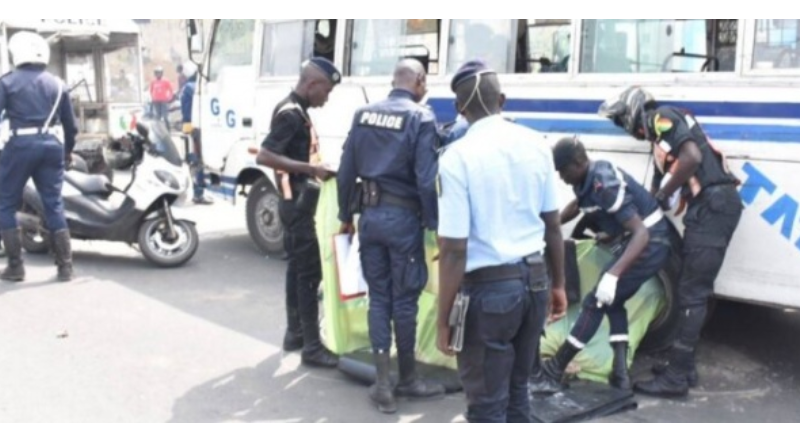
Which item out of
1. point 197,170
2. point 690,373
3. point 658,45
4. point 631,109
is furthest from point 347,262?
point 197,170

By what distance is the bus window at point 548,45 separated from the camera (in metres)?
5.01

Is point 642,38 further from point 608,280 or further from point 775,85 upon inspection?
point 608,280

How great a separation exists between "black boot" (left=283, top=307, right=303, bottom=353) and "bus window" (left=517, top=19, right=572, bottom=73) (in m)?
2.07

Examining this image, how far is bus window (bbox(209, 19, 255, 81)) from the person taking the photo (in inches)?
287

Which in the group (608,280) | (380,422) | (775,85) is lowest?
(380,422)

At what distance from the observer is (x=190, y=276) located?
6750 mm

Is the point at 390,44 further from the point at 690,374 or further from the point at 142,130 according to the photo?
the point at 690,374

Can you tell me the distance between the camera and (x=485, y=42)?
5336 millimetres

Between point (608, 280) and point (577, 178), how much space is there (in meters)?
0.53

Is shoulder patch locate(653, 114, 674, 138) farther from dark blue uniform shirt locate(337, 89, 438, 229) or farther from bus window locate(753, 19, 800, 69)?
dark blue uniform shirt locate(337, 89, 438, 229)

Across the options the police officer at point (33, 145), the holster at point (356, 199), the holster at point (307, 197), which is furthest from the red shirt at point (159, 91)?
the holster at point (356, 199)

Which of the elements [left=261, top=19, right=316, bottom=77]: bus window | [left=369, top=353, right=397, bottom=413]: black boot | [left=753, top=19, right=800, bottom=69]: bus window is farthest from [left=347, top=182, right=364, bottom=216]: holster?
[left=261, top=19, right=316, bottom=77]: bus window

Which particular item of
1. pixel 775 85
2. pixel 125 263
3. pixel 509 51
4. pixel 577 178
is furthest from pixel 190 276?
pixel 775 85

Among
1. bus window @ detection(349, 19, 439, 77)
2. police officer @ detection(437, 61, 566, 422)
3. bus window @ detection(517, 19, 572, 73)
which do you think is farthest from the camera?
bus window @ detection(349, 19, 439, 77)
